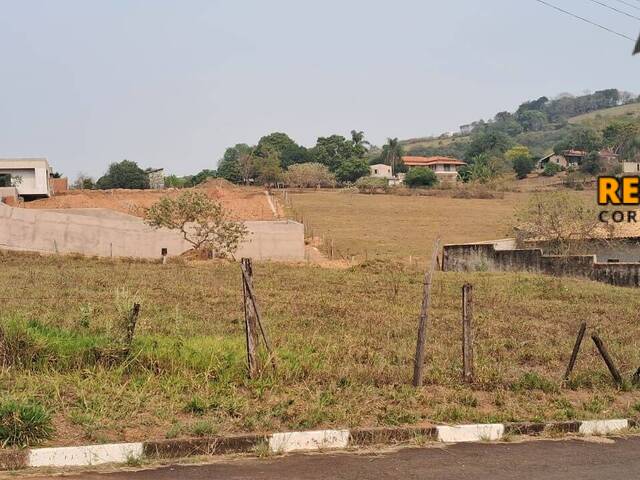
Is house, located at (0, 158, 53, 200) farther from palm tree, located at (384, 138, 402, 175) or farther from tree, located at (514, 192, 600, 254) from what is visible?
palm tree, located at (384, 138, 402, 175)

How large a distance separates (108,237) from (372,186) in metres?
46.9

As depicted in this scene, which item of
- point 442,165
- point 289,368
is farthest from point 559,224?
point 442,165

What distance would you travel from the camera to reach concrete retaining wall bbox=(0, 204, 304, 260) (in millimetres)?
35625

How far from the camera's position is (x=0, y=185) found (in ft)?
176

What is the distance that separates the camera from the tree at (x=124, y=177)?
8662 centimetres

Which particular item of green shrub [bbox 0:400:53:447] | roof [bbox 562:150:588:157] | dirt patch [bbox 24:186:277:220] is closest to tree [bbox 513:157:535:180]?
roof [bbox 562:150:588:157]

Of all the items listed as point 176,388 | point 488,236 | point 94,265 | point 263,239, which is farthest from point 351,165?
point 176,388

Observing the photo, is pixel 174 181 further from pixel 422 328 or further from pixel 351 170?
pixel 422 328

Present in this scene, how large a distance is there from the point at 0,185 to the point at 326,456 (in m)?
53.2

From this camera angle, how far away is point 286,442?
6.32m

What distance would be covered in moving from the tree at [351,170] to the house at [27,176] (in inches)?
1990

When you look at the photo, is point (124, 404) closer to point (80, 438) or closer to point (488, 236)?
point (80, 438)

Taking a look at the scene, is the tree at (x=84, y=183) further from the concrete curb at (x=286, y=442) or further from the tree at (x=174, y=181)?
the concrete curb at (x=286, y=442)

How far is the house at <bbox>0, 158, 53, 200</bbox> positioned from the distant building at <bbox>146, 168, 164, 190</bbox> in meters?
36.1
